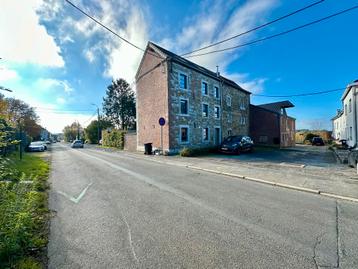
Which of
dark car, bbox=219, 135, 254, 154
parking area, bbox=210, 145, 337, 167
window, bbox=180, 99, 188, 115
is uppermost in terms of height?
window, bbox=180, 99, 188, 115

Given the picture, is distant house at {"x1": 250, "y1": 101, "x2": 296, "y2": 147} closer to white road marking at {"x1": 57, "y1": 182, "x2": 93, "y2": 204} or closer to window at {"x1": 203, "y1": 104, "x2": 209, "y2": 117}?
window at {"x1": 203, "y1": 104, "x2": 209, "y2": 117}

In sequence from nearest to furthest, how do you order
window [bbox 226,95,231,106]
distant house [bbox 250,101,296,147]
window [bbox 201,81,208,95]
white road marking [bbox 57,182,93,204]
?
white road marking [bbox 57,182,93,204] < window [bbox 201,81,208,95] < window [bbox 226,95,231,106] < distant house [bbox 250,101,296,147]

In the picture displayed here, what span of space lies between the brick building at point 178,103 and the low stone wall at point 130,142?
1.45 meters

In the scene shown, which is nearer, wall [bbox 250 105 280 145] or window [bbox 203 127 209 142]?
window [bbox 203 127 209 142]

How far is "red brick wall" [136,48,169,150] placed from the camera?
62.8 feet

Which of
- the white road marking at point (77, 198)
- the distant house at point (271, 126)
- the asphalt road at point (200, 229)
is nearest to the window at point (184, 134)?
the asphalt road at point (200, 229)

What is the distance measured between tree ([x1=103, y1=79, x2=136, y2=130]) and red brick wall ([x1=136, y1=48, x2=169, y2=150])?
28683 millimetres

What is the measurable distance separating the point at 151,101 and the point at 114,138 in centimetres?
1311

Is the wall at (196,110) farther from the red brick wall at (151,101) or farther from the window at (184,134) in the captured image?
the red brick wall at (151,101)

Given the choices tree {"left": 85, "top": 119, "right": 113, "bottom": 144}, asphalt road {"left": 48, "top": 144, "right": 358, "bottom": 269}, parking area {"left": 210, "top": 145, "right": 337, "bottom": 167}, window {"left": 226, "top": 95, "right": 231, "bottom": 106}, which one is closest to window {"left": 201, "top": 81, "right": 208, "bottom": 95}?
window {"left": 226, "top": 95, "right": 231, "bottom": 106}

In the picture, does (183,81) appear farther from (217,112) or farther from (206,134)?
(217,112)

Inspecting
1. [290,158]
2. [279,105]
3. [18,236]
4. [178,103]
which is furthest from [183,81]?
[279,105]

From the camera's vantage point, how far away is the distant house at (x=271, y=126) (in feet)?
92.4

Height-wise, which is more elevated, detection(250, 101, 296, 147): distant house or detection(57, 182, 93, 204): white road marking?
detection(250, 101, 296, 147): distant house
